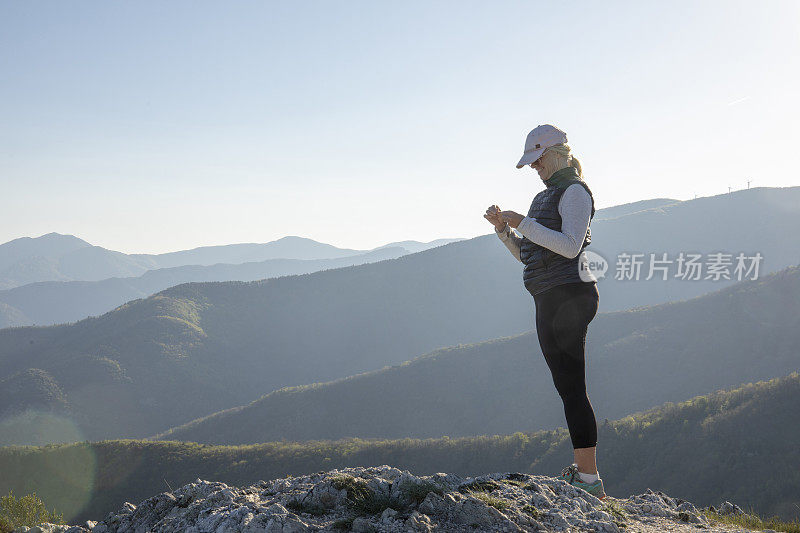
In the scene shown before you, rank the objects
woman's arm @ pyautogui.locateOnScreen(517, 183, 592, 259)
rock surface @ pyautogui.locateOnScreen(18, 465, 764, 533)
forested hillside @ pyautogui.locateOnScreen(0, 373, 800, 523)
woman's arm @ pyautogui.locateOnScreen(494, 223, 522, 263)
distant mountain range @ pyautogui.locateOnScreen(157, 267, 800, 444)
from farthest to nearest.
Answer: distant mountain range @ pyautogui.locateOnScreen(157, 267, 800, 444)
forested hillside @ pyautogui.locateOnScreen(0, 373, 800, 523)
woman's arm @ pyautogui.locateOnScreen(494, 223, 522, 263)
woman's arm @ pyautogui.locateOnScreen(517, 183, 592, 259)
rock surface @ pyautogui.locateOnScreen(18, 465, 764, 533)

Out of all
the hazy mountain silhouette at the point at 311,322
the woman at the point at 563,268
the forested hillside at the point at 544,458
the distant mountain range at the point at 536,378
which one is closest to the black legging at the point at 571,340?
the woman at the point at 563,268

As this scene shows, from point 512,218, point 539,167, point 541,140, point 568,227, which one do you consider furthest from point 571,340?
point 541,140

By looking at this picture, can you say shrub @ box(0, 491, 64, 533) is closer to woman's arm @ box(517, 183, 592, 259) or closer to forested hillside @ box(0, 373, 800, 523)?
woman's arm @ box(517, 183, 592, 259)

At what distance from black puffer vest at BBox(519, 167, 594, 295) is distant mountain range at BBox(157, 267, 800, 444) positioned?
56.0 metres

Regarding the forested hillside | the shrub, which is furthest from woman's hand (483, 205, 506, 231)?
the forested hillside

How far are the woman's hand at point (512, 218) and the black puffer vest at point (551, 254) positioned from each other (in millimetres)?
259

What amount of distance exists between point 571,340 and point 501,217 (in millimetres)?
910

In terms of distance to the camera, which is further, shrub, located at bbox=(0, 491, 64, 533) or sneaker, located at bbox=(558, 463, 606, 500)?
shrub, located at bbox=(0, 491, 64, 533)

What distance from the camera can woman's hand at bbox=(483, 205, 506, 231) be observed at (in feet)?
11.1

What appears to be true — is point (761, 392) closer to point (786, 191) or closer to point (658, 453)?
point (658, 453)

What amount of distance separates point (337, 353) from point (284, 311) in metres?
24.1

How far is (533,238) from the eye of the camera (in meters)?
3.24

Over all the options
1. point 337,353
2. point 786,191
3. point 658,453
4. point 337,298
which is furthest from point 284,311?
point 786,191

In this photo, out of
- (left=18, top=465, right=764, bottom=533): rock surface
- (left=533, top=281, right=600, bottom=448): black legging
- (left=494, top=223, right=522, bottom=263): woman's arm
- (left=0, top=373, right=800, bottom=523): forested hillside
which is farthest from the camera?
(left=0, top=373, right=800, bottom=523): forested hillside
